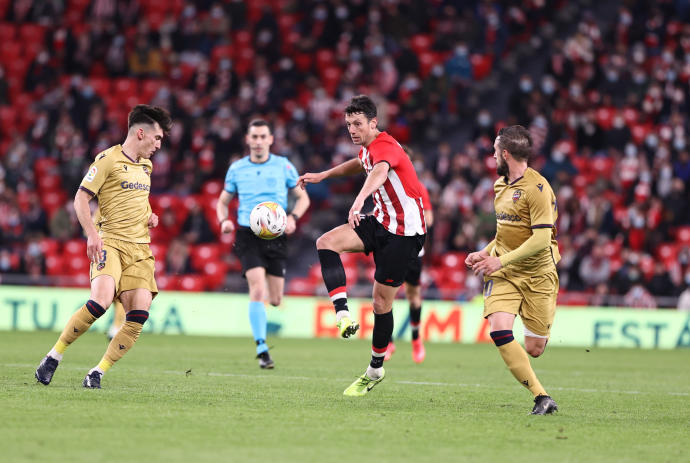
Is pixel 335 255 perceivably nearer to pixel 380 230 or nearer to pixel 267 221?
pixel 380 230

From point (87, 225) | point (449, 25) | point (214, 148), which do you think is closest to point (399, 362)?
point (87, 225)

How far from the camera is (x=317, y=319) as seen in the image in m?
19.3

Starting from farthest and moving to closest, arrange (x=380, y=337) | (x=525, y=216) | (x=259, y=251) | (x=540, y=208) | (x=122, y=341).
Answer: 1. (x=259, y=251)
2. (x=380, y=337)
3. (x=122, y=341)
4. (x=525, y=216)
5. (x=540, y=208)

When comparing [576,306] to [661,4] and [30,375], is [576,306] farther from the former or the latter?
[30,375]

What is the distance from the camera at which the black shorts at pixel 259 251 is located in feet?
40.4

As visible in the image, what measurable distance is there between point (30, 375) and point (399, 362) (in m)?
5.28

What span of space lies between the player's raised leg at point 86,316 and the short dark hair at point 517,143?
3.30 m

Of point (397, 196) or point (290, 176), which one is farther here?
point (290, 176)

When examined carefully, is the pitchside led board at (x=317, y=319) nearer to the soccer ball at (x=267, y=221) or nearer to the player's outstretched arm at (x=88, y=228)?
the soccer ball at (x=267, y=221)

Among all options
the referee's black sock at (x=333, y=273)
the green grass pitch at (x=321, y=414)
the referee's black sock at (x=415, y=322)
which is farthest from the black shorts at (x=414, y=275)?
the referee's black sock at (x=333, y=273)

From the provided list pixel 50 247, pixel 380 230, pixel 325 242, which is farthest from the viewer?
pixel 50 247

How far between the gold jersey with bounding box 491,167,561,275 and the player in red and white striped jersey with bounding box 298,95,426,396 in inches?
33.2

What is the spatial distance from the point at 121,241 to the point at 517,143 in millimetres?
3304

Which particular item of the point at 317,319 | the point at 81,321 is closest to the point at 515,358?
the point at 81,321
